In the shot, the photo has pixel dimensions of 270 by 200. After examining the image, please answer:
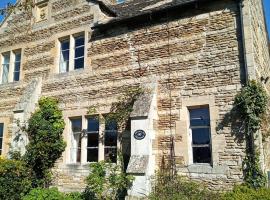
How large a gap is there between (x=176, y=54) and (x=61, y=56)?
Result: 5247 millimetres

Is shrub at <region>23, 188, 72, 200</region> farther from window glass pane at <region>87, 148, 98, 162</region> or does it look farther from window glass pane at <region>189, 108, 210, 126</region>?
window glass pane at <region>189, 108, 210, 126</region>

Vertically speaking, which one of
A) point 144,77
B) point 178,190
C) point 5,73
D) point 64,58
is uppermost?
point 64,58

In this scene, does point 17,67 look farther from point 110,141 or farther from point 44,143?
point 110,141

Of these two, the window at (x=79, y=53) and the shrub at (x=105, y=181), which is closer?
the shrub at (x=105, y=181)

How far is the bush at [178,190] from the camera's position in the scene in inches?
312

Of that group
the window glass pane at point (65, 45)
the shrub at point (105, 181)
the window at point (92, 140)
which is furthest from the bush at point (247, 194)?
the window glass pane at point (65, 45)

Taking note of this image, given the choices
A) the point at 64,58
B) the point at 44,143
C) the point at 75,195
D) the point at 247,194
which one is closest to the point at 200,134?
the point at 247,194

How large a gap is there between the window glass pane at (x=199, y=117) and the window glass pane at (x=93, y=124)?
141 inches

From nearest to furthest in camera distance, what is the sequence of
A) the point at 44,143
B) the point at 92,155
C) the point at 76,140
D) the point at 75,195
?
the point at 75,195
the point at 92,155
the point at 44,143
the point at 76,140

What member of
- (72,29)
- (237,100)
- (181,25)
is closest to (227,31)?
(181,25)

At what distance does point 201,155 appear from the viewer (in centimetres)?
895

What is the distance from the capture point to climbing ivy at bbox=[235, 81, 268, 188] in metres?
7.85

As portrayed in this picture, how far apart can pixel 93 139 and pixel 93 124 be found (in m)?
0.56

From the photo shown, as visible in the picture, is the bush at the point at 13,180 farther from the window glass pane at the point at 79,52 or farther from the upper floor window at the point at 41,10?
the upper floor window at the point at 41,10
